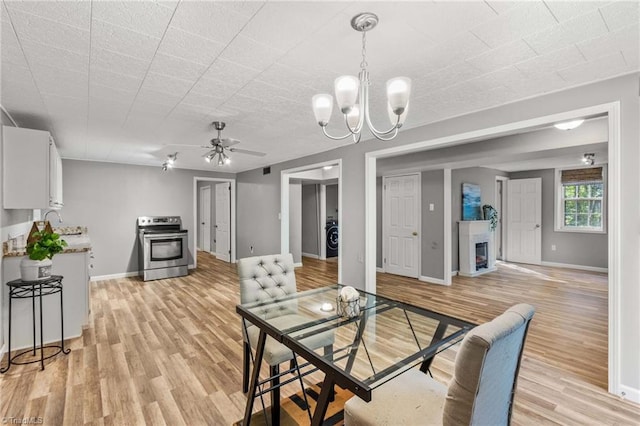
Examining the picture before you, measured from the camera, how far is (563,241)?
269 inches

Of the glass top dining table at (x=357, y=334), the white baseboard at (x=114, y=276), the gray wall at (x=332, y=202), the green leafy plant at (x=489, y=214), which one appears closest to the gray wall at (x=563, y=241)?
the green leafy plant at (x=489, y=214)

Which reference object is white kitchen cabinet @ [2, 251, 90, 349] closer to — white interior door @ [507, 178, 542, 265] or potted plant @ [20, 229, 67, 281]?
potted plant @ [20, 229, 67, 281]

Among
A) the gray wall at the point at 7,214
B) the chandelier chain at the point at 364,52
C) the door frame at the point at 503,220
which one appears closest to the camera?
the chandelier chain at the point at 364,52

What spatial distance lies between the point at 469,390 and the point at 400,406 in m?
0.44

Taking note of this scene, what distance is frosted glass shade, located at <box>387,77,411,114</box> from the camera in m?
1.46

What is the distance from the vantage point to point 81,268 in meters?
3.23

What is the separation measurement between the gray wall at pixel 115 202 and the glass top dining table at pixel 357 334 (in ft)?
16.5

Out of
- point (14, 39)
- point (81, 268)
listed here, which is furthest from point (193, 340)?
point (14, 39)

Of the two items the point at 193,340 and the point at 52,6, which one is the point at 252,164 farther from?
the point at 52,6

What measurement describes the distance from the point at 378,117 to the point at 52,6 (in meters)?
2.46

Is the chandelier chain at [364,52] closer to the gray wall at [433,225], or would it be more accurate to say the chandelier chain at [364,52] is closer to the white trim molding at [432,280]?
the gray wall at [433,225]

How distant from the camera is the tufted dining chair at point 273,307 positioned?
1802 millimetres

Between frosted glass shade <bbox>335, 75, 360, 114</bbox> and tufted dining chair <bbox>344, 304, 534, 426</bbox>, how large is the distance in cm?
111

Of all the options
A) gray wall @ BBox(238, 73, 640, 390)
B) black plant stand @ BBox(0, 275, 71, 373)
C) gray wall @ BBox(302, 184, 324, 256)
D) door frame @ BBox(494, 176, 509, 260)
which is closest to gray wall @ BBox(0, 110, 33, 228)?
black plant stand @ BBox(0, 275, 71, 373)
